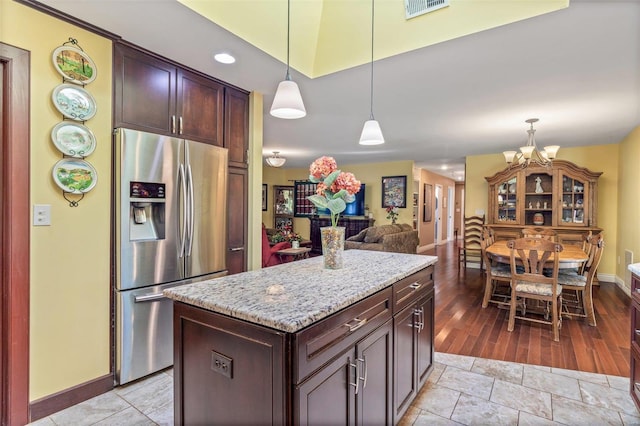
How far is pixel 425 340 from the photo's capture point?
2.10 metres

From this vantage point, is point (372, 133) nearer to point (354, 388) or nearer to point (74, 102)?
point (354, 388)

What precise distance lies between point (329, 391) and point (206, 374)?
0.49 meters

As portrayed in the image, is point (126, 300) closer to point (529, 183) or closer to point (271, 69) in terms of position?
point (271, 69)

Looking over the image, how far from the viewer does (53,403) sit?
74.7 inches

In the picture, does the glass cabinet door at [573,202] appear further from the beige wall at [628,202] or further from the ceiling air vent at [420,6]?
the ceiling air vent at [420,6]

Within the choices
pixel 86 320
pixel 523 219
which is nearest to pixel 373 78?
pixel 86 320

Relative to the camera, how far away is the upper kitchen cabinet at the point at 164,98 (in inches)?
86.9

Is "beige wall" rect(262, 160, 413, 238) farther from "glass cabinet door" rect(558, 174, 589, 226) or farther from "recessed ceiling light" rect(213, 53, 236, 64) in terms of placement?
"recessed ceiling light" rect(213, 53, 236, 64)

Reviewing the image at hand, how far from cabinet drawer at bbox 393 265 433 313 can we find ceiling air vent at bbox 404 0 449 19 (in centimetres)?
176

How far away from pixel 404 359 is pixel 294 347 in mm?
1021

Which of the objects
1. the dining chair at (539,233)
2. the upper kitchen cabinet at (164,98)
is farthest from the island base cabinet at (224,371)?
the dining chair at (539,233)

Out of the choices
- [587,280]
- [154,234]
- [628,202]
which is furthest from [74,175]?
[628,202]

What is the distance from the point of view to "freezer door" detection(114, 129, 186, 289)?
214 centimetres

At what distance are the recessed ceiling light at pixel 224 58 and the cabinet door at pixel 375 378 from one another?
2154 mm
